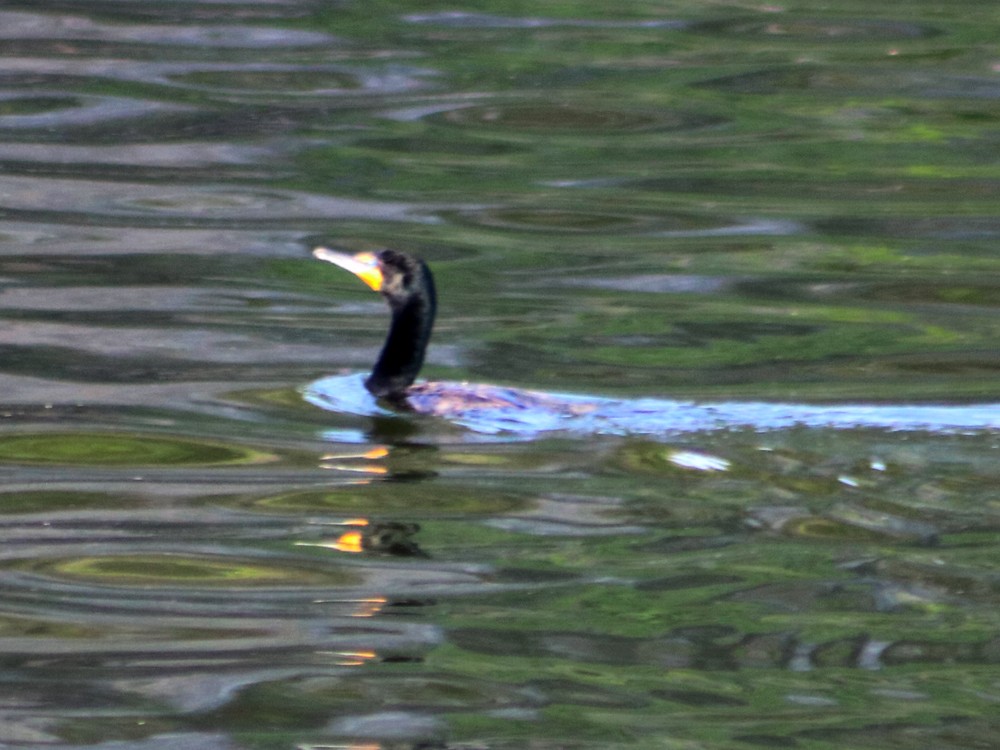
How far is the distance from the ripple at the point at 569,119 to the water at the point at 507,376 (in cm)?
5

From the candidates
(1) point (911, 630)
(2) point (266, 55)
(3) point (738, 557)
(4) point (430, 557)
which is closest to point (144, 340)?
(4) point (430, 557)

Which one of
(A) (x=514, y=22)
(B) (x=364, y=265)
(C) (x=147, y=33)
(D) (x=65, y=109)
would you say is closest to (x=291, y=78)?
(C) (x=147, y=33)

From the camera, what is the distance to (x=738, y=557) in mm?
6980

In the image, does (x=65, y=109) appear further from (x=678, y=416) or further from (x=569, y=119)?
(x=678, y=416)

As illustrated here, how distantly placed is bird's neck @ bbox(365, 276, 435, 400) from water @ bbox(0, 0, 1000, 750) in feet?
0.72

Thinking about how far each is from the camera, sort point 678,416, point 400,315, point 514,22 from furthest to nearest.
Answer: point 514,22 → point 400,315 → point 678,416

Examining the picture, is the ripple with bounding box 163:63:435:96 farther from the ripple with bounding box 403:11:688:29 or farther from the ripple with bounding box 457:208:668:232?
the ripple with bounding box 457:208:668:232

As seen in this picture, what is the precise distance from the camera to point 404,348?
30.9ft

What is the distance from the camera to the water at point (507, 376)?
5.97m

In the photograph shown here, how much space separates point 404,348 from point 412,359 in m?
0.07

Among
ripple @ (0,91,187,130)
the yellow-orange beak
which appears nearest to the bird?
the yellow-orange beak

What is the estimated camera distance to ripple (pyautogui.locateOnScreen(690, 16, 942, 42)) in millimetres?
18234

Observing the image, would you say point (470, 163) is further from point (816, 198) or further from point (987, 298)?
point (987, 298)

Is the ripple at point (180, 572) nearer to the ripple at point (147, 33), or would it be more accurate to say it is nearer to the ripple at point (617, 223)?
the ripple at point (617, 223)
